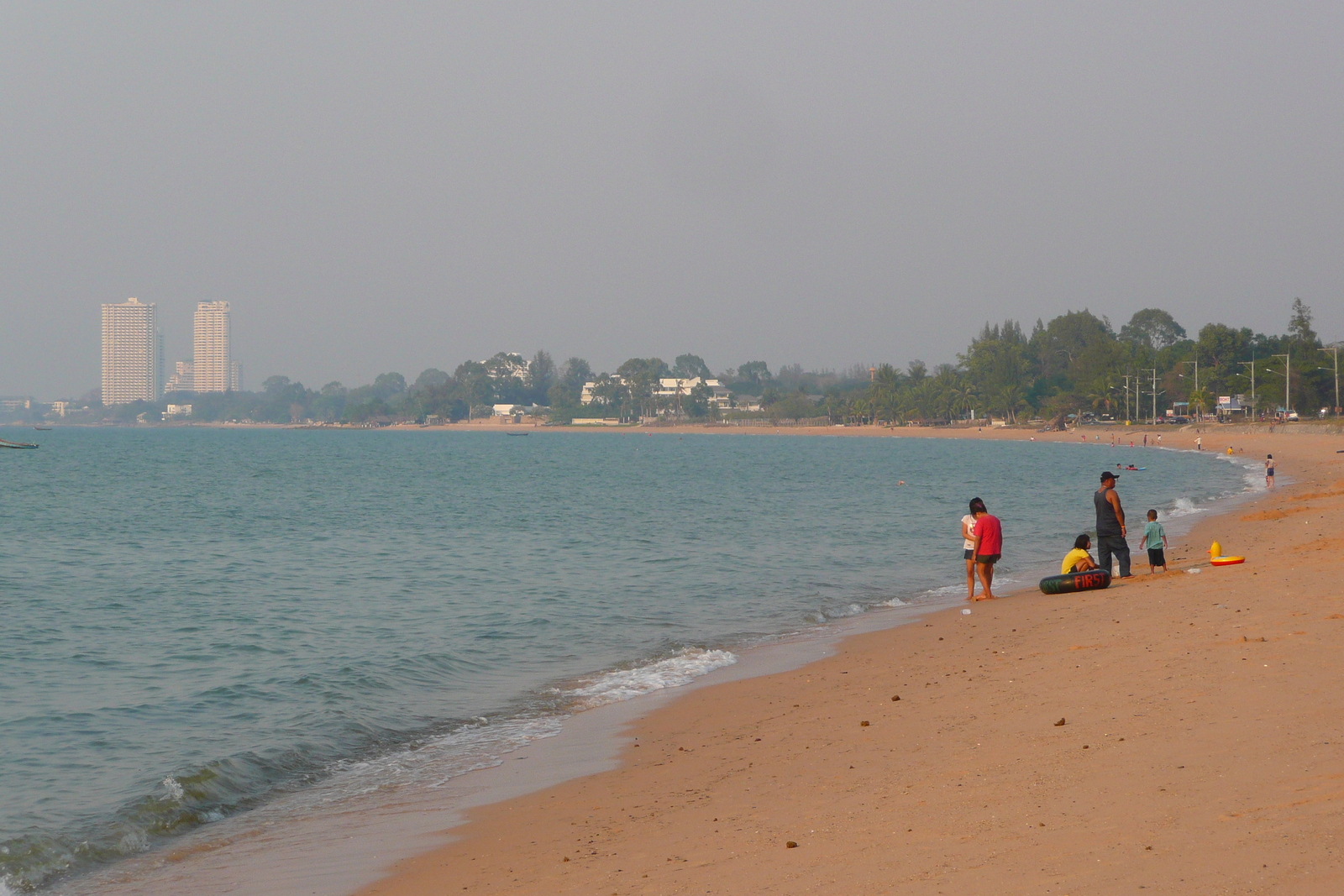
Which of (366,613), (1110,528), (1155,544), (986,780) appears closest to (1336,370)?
(1155,544)

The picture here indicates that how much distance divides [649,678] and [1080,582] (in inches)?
315

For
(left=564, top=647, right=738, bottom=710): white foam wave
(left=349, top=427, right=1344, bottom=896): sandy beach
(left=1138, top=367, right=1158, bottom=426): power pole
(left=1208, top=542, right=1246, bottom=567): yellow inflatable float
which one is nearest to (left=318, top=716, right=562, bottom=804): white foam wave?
(left=564, top=647, right=738, bottom=710): white foam wave

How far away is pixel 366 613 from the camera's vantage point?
18.7 metres

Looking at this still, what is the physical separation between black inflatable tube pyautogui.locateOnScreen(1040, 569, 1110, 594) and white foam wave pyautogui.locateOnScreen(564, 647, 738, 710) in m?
6.08

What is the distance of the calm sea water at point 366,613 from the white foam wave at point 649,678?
0.05 m

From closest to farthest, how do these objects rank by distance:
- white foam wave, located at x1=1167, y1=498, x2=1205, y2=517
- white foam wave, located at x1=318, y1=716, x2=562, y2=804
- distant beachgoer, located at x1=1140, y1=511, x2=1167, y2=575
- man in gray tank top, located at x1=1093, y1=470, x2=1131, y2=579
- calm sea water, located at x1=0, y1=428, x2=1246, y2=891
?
white foam wave, located at x1=318, y1=716, x2=562, y2=804
calm sea water, located at x1=0, y1=428, x2=1246, y2=891
man in gray tank top, located at x1=1093, y1=470, x2=1131, y2=579
distant beachgoer, located at x1=1140, y1=511, x2=1167, y2=575
white foam wave, located at x1=1167, y1=498, x2=1205, y2=517

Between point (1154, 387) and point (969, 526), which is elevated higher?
point (1154, 387)

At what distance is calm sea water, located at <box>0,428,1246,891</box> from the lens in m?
9.91

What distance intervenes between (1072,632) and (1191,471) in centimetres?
5174

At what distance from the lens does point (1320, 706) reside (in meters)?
7.57

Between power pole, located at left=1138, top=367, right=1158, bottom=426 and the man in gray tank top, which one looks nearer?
the man in gray tank top

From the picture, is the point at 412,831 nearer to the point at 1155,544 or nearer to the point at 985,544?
the point at 985,544

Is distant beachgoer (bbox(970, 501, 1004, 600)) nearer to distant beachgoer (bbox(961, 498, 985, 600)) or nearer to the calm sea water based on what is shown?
distant beachgoer (bbox(961, 498, 985, 600))

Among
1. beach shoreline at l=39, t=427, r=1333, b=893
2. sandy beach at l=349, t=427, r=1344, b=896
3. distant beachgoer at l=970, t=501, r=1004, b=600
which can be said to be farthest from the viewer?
distant beachgoer at l=970, t=501, r=1004, b=600
